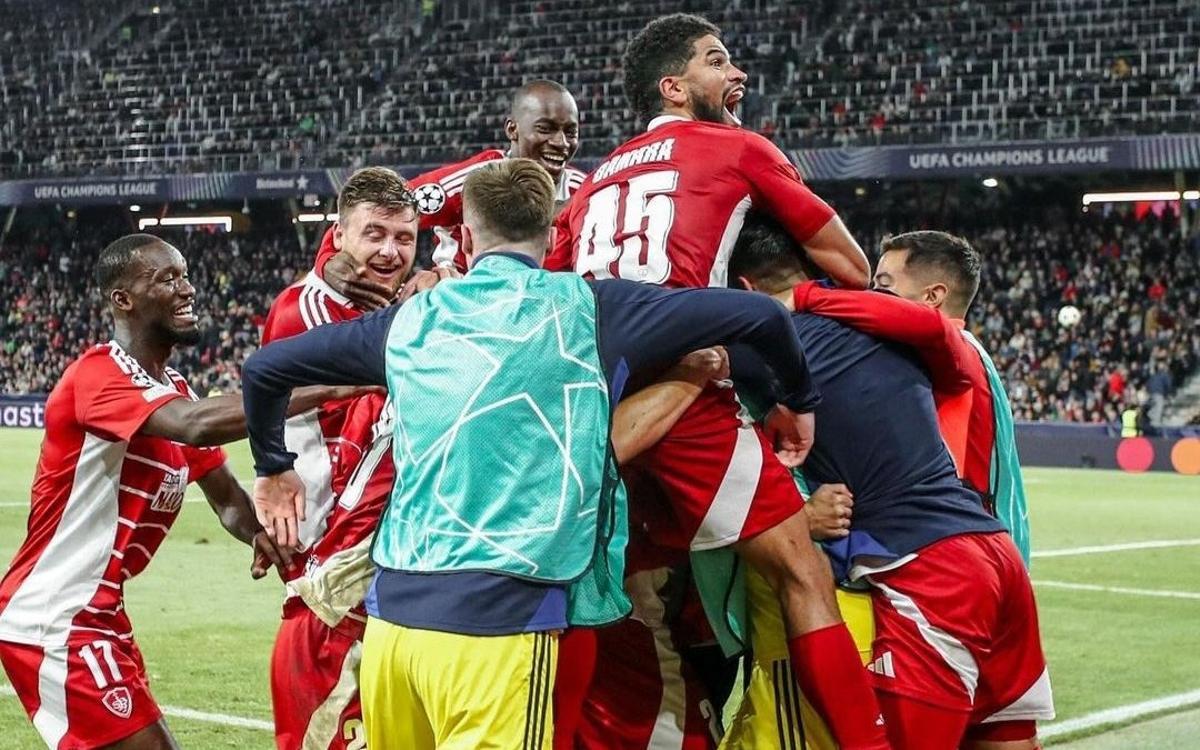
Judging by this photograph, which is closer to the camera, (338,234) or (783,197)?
(783,197)

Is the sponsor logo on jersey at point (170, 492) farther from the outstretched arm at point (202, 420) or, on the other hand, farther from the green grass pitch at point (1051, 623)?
the green grass pitch at point (1051, 623)

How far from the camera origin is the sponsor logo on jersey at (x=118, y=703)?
5.00m

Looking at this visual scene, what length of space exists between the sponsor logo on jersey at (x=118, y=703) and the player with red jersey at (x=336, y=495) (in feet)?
1.46

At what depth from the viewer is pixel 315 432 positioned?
17.9 feet

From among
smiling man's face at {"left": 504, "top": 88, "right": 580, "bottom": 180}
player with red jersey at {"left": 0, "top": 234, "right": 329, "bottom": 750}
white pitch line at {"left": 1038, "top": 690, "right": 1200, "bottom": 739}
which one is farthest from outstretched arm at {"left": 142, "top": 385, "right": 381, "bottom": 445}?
white pitch line at {"left": 1038, "top": 690, "right": 1200, "bottom": 739}

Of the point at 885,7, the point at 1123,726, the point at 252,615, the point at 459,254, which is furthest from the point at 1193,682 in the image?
the point at 885,7

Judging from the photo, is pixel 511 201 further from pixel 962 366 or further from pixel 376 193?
pixel 962 366

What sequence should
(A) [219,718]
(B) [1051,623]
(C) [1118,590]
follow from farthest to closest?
(C) [1118,590]
(B) [1051,623]
(A) [219,718]

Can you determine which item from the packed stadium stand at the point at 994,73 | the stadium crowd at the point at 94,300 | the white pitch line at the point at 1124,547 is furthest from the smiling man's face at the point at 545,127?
the stadium crowd at the point at 94,300

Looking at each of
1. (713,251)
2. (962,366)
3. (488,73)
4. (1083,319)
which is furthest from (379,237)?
(488,73)

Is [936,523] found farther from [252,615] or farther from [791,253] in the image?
[252,615]

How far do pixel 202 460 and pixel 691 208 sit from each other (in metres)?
2.04

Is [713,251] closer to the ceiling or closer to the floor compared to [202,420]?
closer to the ceiling

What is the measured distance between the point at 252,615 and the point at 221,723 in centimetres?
317
